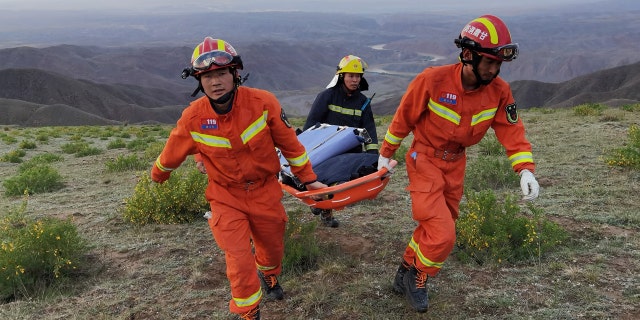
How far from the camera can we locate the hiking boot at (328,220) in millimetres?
6359

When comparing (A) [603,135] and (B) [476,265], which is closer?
(B) [476,265]

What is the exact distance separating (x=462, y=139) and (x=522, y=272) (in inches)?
65.7

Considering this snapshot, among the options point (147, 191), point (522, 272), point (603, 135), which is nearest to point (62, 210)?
point (147, 191)

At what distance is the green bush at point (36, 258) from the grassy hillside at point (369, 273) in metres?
0.22

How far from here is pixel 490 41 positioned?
3775mm

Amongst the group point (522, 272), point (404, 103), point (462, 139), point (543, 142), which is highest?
point (404, 103)

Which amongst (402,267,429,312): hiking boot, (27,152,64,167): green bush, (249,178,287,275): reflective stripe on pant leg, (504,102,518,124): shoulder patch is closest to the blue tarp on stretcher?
(249,178,287,275): reflective stripe on pant leg

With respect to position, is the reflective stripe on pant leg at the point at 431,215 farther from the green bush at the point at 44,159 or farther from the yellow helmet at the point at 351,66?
the green bush at the point at 44,159

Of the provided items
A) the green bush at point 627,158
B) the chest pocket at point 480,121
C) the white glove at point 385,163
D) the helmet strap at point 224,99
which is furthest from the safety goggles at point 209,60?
the green bush at point 627,158

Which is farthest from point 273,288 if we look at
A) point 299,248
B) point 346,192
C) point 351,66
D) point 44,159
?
point 44,159

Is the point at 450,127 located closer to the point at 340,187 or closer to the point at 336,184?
the point at 340,187

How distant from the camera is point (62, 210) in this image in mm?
7852

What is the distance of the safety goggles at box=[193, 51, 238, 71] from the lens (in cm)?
383

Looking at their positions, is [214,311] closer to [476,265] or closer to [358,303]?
[358,303]
